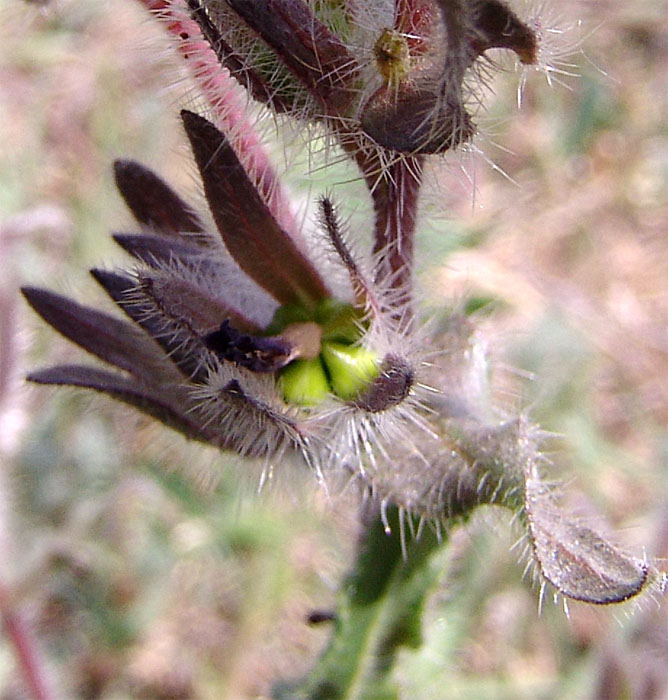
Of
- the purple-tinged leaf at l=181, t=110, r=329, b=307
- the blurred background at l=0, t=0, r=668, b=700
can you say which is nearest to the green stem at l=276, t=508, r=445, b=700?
the blurred background at l=0, t=0, r=668, b=700

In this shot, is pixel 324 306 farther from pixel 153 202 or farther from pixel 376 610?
pixel 376 610

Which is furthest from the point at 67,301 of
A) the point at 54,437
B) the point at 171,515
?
the point at 171,515

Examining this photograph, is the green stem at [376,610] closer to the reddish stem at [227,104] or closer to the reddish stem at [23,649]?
the reddish stem at [227,104]

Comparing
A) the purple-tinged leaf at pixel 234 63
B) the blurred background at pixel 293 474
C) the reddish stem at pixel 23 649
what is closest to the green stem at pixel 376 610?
the blurred background at pixel 293 474

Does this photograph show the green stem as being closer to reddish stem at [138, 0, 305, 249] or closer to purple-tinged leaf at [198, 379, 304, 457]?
purple-tinged leaf at [198, 379, 304, 457]

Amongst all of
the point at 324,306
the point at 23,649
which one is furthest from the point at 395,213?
the point at 23,649

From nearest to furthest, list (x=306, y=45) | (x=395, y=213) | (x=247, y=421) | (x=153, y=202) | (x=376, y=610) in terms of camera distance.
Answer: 1. (x=306, y=45)
2. (x=247, y=421)
3. (x=395, y=213)
4. (x=153, y=202)
5. (x=376, y=610)

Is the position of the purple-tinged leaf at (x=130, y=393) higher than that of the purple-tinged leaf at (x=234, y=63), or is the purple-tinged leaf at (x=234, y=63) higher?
the purple-tinged leaf at (x=234, y=63)

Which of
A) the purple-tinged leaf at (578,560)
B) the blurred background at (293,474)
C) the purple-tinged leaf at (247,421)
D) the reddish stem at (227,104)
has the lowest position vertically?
the blurred background at (293,474)
